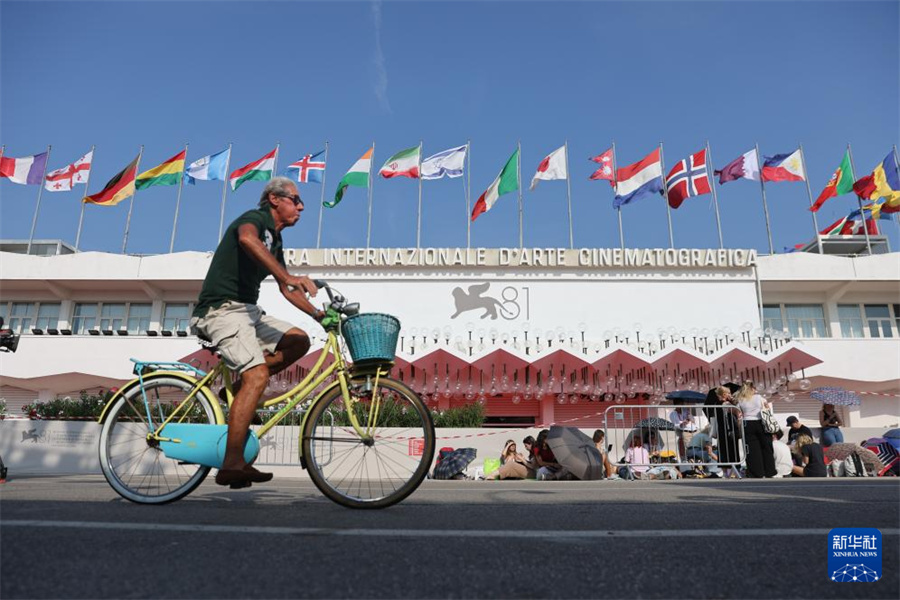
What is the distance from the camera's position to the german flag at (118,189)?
82.2 feet

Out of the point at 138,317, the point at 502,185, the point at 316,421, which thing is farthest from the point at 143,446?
the point at 138,317

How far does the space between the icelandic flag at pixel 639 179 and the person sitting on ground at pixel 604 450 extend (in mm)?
16624

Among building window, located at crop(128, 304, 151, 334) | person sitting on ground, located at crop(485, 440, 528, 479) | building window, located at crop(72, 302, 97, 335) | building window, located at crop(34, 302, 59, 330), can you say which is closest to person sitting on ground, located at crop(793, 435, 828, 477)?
person sitting on ground, located at crop(485, 440, 528, 479)

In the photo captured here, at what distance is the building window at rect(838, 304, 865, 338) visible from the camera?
98.9ft

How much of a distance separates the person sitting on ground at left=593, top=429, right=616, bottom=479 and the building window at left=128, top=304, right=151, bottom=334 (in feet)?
85.7

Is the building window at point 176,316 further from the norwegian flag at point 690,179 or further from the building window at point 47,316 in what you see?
the norwegian flag at point 690,179

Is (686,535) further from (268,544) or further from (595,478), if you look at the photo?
(595,478)

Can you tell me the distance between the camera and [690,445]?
10.7 meters

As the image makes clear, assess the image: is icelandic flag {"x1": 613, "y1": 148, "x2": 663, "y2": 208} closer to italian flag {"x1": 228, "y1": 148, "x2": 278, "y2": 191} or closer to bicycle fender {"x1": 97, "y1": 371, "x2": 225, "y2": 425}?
italian flag {"x1": 228, "y1": 148, "x2": 278, "y2": 191}

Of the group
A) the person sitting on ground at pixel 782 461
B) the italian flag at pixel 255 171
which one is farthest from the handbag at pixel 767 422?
the italian flag at pixel 255 171

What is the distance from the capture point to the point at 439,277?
2761 cm

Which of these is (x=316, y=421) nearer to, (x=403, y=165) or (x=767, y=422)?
(x=767, y=422)

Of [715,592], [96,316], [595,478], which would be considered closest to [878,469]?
[595,478]

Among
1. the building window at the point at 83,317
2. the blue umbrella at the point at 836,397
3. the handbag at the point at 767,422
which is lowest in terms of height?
the handbag at the point at 767,422
